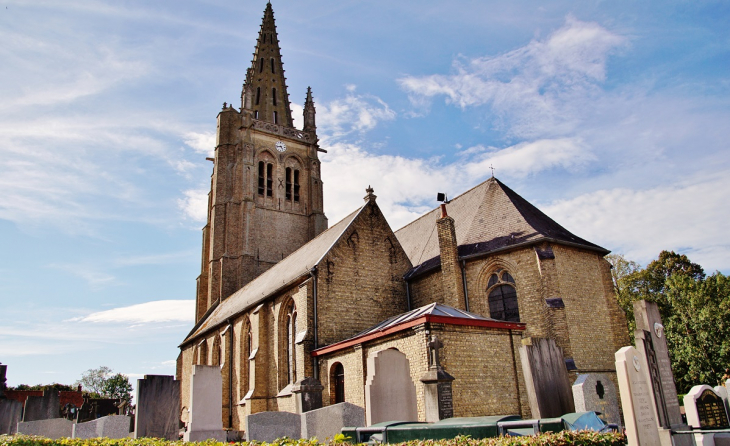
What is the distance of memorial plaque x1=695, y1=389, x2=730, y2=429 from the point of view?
13.1m

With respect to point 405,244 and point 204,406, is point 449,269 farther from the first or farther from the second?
point 204,406

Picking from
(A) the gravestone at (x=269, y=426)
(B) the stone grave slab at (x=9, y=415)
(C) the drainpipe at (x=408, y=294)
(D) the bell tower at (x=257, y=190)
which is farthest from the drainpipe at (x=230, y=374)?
(A) the gravestone at (x=269, y=426)

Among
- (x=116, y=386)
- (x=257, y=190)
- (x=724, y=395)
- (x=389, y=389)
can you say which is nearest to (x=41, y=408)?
(x=389, y=389)

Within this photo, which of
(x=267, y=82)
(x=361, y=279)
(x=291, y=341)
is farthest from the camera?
(x=267, y=82)

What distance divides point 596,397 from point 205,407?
8705mm

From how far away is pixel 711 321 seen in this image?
87.9 ft

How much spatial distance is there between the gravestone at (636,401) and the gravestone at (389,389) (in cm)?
571

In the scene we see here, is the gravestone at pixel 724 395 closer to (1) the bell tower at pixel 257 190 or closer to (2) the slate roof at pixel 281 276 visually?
(2) the slate roof at pixel 281 276

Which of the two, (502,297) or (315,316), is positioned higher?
(502,297)

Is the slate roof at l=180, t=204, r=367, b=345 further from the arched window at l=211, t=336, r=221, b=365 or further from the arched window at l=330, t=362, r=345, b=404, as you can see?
the arched window at l=330, t=362, r=345, b=404

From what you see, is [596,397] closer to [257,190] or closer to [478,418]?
[478,418]

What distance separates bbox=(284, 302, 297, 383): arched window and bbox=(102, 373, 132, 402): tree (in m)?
71.2


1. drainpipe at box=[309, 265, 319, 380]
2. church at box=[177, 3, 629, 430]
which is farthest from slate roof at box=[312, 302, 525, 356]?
drainpipe at box=[309, 265, 319, 380]

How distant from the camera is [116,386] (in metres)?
82.1
